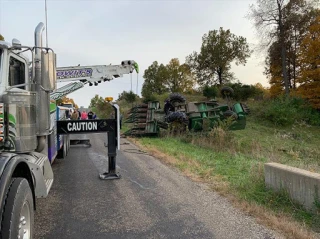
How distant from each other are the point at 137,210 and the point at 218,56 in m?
43.3

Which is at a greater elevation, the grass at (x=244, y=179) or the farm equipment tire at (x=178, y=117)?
the farm equipment tire at (x=178, y=117)

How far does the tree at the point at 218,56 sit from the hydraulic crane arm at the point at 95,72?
1436 inches

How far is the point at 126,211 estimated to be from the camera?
16.4 ft

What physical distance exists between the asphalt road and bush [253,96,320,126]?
20235 millimetres

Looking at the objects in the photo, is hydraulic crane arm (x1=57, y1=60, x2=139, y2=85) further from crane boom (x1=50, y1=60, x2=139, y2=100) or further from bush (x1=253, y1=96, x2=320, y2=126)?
bush (x1=253, y1=96, x2=320, y2=126)

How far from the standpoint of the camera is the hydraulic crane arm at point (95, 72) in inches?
388

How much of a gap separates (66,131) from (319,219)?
492 cm

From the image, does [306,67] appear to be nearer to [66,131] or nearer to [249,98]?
[249,98]

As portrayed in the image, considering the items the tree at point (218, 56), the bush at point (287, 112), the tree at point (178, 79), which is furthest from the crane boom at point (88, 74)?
the tree at point (178, 79)

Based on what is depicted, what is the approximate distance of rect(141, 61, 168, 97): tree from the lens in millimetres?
56344

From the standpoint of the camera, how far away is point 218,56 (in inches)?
1811

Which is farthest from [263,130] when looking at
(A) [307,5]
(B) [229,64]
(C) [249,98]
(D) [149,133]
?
(B) [229,64]

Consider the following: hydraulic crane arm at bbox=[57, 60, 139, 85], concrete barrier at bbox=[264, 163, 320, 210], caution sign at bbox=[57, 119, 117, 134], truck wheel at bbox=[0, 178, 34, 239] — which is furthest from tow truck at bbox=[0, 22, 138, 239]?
hydraulic crane arm at bbox=[57, 60, 139, 85]

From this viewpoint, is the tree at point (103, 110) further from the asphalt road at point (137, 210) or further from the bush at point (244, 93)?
the bush at point (244, 93)
